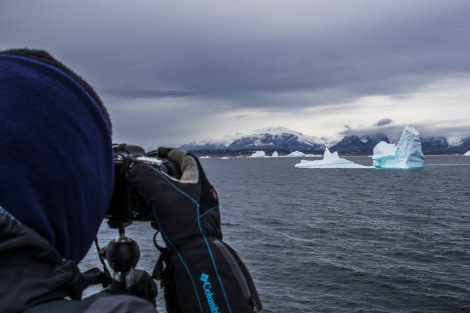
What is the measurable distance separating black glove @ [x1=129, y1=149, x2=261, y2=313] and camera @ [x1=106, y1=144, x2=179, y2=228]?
0.08 metres

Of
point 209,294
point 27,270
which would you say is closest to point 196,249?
point 209,294

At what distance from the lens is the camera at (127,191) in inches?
48.4

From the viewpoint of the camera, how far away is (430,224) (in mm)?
27719

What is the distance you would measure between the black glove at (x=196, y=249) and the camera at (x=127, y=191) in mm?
77

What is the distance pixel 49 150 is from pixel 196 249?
17.8 inches

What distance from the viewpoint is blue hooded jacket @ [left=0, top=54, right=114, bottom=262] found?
31.6 inches

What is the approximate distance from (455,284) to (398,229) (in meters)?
11.3

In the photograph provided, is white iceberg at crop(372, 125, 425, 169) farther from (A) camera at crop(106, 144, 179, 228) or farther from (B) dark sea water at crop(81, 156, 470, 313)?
(A) camera at crop(106, 144, 179, 228)

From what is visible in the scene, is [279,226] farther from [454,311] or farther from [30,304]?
[30,304]

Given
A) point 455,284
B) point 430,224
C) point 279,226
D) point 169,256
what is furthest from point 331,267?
point 169,256

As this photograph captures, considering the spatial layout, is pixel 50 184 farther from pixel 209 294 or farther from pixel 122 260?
pixel 122 260

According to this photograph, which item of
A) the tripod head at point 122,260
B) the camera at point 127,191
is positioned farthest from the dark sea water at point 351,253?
the camera at point 127,191

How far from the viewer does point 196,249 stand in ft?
3.57

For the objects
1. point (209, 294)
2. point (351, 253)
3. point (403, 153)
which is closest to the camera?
point (209, 294)
